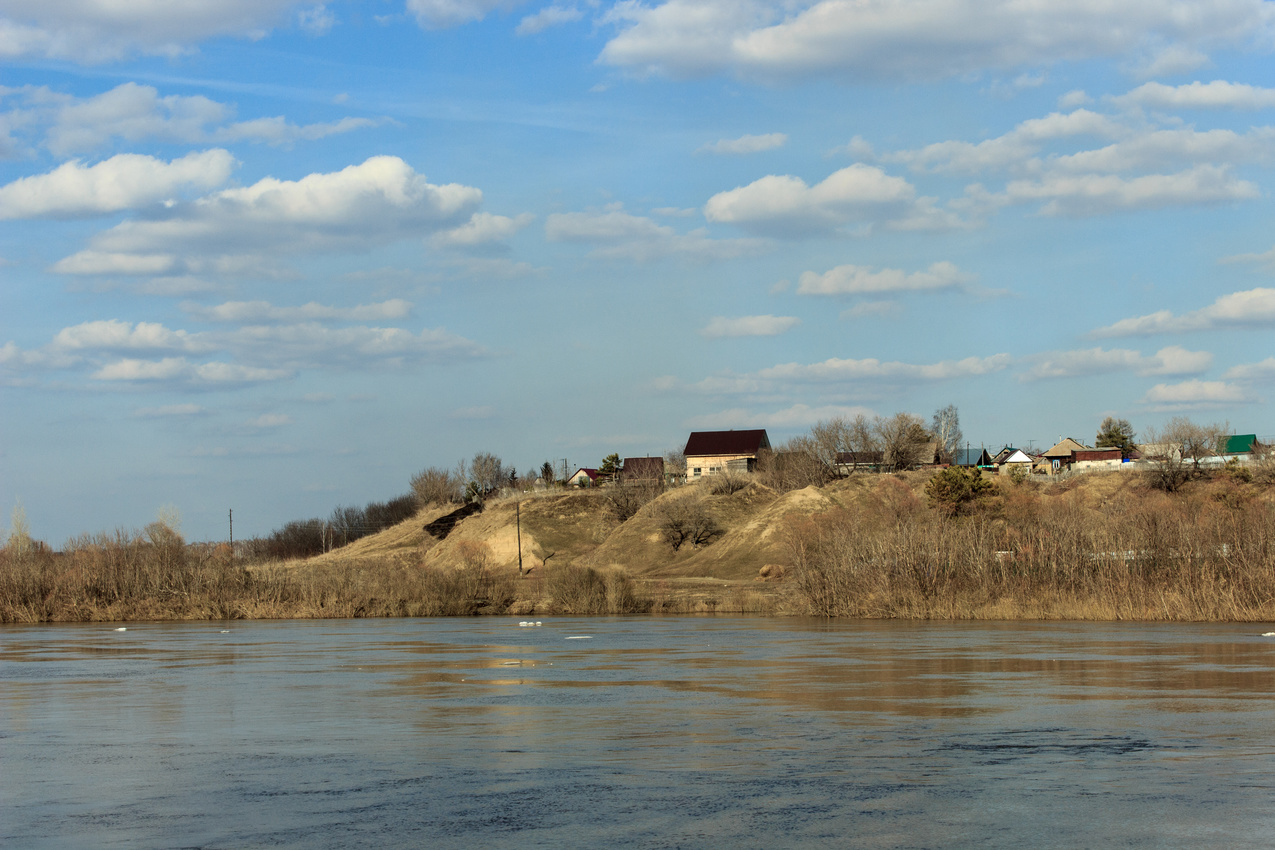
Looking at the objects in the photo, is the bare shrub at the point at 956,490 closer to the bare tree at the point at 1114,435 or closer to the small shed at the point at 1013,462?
the small shed at the point at 1013,462

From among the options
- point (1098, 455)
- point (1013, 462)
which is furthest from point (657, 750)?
point (1098, 455)

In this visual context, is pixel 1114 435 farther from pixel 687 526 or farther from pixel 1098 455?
pixel 687 526

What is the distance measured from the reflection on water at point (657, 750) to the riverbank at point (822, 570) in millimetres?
16486

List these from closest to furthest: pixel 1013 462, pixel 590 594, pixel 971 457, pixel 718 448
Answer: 1. pixel 590 594
2. pixel 1013 462
3. pixel 718 448
4. pixel 971 457

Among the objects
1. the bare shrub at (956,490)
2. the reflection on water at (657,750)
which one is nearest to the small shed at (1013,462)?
the bare shrub at (956,490)

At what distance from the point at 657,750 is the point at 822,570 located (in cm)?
→ 4282

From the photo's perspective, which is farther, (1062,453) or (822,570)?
(1062,453)

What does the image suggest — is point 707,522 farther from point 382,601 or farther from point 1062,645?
point 1062,645

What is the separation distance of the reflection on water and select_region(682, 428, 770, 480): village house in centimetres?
12675

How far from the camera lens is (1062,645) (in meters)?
35.5

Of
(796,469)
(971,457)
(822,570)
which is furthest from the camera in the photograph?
(971,457)

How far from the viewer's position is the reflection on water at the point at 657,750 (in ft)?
37.3

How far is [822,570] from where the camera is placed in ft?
190

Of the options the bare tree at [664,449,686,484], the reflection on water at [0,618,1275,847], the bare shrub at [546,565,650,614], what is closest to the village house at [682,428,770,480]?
the bare tree at [664,449,686,484]
